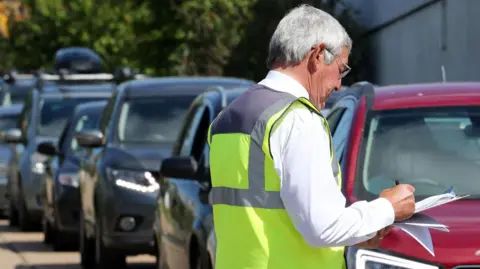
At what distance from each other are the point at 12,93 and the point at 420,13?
805 cm

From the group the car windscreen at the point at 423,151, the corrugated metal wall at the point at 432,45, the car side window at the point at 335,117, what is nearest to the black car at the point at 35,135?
the corrugated metal wall at the point at 432,45

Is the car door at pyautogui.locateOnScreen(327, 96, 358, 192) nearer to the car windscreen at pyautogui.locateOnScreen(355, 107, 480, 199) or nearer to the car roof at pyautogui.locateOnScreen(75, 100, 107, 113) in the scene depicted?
the car windscreen at pyautogui.locateOnScreen(355, 107, 480, 199)

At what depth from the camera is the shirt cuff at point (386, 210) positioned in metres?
4.21

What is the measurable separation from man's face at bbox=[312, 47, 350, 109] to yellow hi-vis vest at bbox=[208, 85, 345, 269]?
13cm

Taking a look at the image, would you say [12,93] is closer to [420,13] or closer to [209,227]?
[420,13]

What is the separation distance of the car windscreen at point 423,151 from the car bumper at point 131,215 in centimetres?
559

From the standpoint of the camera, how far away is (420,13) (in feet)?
85.7

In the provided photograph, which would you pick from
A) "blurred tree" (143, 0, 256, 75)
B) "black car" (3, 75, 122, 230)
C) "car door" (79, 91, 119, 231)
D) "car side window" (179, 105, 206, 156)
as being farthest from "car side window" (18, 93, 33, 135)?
"blurred tree" (143, 0, 256, 75)

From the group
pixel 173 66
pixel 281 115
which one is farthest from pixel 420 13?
pixel 281 115

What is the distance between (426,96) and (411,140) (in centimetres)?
30

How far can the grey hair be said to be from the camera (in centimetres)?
429

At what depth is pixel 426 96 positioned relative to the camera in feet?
23.9

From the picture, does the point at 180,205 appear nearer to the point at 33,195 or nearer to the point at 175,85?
the point at 175,85

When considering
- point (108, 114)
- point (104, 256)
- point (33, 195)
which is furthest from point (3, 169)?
point (104, 256)
